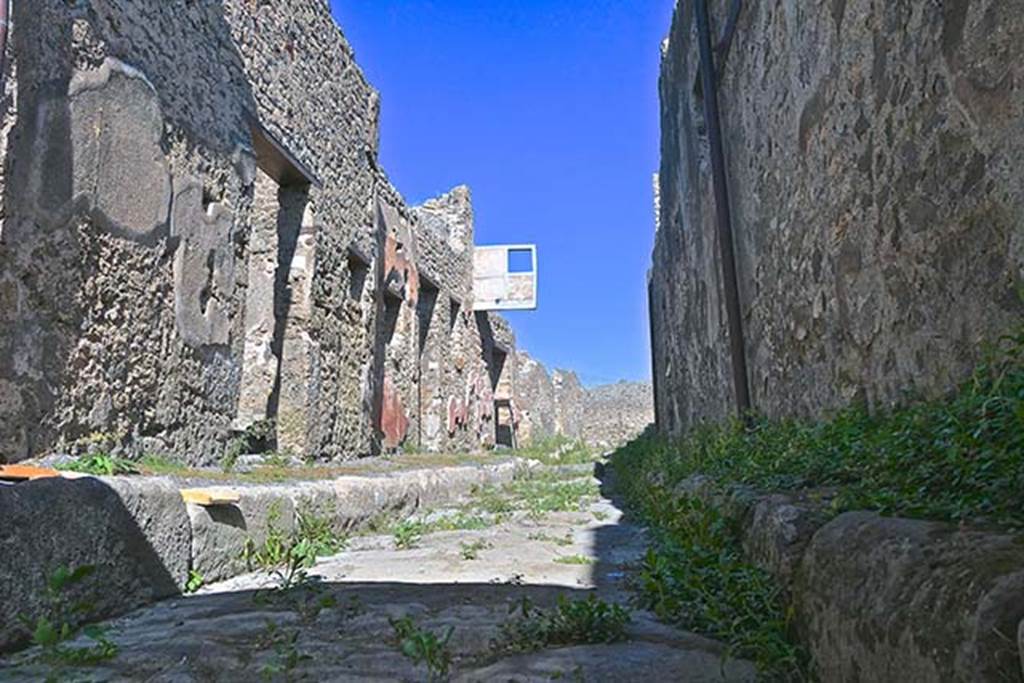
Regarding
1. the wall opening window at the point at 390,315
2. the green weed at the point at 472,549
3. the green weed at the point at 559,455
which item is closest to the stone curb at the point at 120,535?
the green weed at the point at 472,549

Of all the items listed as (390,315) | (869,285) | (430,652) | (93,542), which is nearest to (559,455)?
(390,315)

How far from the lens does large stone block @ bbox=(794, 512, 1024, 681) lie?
722 millimetres

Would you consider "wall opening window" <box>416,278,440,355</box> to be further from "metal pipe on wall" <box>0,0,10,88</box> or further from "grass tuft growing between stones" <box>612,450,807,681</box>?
"grass tuft growing between stones" <box>612,450,807,681</box>

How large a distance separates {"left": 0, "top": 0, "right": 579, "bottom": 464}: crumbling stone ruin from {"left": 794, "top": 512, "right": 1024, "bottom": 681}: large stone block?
9.19 feet

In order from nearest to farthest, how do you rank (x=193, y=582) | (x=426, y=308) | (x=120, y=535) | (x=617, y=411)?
(x=120, y=535) < (x=193, y=582) < (x=426, y=308) < (x=617, y=411)

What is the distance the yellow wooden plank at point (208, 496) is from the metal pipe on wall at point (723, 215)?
2.35m

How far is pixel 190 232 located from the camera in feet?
13.4

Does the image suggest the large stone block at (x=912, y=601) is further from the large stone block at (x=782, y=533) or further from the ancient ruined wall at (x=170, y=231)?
the ancient ruined wall at (x=170, y=231)

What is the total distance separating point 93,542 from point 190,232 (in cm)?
248

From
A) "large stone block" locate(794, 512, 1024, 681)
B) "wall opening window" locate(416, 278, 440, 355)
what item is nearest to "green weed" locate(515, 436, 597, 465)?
"wall opening window" locate(416, 278, 440, 355)

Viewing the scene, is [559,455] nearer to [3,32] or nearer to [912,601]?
[3,32]

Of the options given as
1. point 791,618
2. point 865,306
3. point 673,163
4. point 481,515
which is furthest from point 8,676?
point 673,163

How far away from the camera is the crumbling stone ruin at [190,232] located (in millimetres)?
2908

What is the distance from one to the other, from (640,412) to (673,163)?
18.3m
